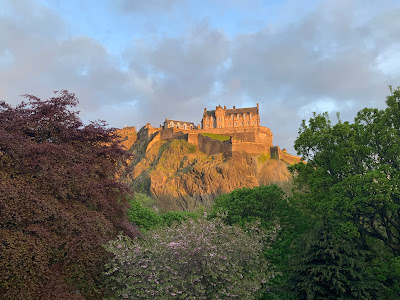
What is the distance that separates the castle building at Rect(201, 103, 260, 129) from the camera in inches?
4072

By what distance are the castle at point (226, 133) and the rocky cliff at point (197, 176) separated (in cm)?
202

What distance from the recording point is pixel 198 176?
84.4m

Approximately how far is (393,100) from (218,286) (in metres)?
14.4

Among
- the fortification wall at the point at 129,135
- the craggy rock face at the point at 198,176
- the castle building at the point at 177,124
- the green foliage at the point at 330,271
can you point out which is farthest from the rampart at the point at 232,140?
the green foliage at the point at 330,271

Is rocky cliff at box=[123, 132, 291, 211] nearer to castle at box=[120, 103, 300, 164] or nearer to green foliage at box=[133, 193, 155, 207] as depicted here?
castle at box=[120, 103, 300, 164]

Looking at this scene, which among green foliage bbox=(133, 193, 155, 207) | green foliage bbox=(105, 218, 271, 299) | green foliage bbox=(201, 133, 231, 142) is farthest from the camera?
green foliage bbox=(201, 133, 231, 142)

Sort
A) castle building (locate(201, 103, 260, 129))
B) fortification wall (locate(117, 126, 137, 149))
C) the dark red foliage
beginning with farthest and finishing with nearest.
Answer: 1. fortification wall (locate(117, 126, 137, 149))
2. castle building (locate(201, 103, 260, 129))
3. the dark red foliage

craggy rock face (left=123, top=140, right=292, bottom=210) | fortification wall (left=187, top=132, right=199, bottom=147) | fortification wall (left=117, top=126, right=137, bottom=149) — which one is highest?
fortification wall (left=117, top=126, right=137, bottom=149)

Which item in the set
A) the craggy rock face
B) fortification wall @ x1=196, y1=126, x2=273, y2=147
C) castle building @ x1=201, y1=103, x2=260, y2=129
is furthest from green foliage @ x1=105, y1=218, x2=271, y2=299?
castle building @ x1=201, y1=103, x2=260, y2=129

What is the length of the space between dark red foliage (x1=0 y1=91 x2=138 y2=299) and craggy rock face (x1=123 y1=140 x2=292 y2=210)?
2428 inches

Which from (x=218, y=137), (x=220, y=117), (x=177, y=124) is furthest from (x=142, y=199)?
(x=177, y=124)

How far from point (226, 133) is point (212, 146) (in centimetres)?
896

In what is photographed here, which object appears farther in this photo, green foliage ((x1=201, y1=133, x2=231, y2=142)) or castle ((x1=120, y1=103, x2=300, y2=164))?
green foliage ((x1=201, y1=133, x2=231, y2=142))

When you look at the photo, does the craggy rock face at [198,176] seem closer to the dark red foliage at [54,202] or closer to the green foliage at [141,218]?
the green foliage at [141,218]
